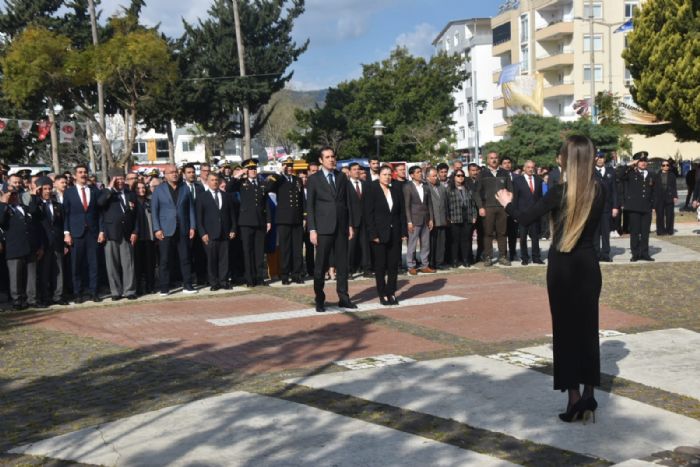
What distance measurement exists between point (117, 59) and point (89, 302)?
28.5 metres

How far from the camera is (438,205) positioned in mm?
15906

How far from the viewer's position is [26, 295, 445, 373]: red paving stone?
8688 millimetres

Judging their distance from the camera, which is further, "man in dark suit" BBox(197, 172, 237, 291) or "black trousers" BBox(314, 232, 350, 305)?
"man in dark suit" BBox(197, 172, 237, 291)

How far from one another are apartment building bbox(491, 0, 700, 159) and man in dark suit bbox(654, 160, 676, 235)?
43.8 metres

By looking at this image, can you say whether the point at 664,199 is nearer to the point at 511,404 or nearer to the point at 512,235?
the point at 512,235

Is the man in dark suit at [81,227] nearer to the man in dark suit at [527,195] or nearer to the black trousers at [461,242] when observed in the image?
the black trousers at [461,242]

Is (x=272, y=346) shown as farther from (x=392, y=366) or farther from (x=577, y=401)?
(x=577, y=401)

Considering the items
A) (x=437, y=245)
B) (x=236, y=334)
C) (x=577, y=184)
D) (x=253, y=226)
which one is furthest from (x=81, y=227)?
(x=577, y=184)

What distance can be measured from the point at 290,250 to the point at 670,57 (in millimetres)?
19465

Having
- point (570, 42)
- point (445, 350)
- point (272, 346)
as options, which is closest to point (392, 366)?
point (445, 350)

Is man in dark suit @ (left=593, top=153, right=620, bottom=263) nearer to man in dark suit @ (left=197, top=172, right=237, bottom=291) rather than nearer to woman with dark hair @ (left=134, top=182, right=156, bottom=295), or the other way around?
man in dark suit @ (left=197, top=172, right=237, bottom=291)

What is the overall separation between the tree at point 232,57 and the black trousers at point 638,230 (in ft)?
125

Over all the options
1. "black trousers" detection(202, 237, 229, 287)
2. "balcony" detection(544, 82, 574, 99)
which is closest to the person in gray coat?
"black trousers" detection(202, 237, 229, 287)

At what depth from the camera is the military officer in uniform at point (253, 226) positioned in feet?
46.6
